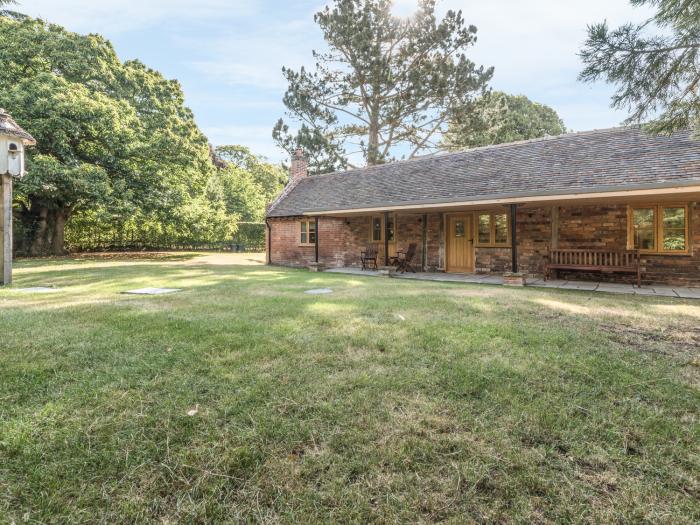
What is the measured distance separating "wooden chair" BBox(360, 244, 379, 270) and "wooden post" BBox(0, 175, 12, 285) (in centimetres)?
974

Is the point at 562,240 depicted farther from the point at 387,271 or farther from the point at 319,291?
the point at 319,291

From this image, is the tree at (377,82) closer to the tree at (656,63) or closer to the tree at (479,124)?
the tree at (479,124)

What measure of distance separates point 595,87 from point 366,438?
4704 mm

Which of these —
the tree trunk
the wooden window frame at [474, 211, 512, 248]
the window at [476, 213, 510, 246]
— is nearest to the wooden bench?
the wooden window frame at [474, 211, 512, 248]

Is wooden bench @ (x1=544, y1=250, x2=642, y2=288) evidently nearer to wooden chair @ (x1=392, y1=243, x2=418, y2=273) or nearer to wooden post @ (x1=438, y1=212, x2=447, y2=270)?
wooden post @ (x1=438, y1=212, x2=447, y2=270)

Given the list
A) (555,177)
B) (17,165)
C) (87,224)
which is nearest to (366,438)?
(17,165)

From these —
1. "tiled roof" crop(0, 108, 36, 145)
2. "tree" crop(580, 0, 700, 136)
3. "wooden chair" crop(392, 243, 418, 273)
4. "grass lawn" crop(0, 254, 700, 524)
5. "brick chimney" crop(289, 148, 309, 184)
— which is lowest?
"grass lawn" crop(0, 254, 700, 524)

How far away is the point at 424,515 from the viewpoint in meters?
1.63

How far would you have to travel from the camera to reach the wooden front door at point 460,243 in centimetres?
1266

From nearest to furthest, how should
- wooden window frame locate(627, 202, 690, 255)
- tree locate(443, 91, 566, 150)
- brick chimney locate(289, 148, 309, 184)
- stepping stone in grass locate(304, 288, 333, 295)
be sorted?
1. stepping stone in grass locate(304, 288, 333, 295)
2. wooden window frame locate(627, 202, 690, 255)
3. brick chimney locate(289, 148, 309, 184)
4. tree locate(443, 91, 566, 150)

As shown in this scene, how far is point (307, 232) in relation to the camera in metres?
16.5

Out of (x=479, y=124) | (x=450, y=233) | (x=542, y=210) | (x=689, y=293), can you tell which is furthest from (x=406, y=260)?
(x=479, y=124)

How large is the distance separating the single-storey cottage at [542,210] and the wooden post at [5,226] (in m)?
8.57

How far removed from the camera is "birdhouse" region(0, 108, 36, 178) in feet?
24.1
